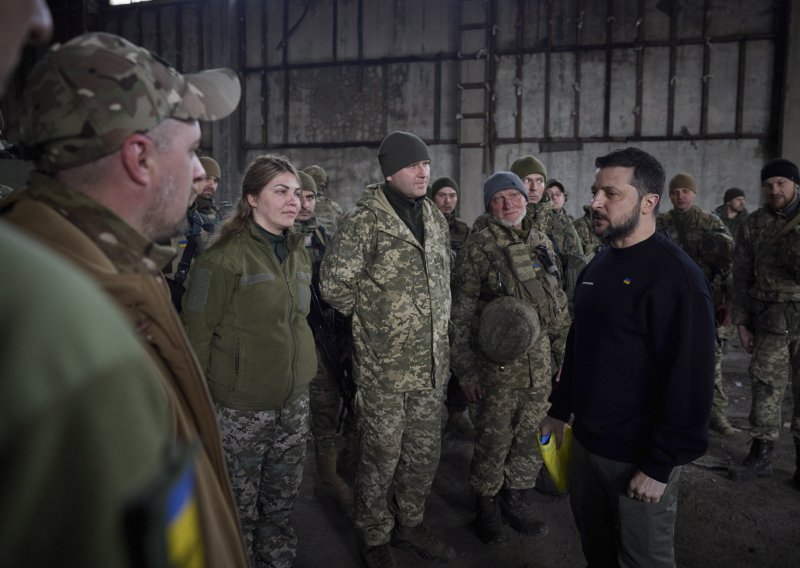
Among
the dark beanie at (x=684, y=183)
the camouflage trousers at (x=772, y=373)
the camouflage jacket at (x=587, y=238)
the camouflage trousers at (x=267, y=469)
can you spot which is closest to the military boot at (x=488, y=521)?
the camouflage trousers at (x=267, y=469)

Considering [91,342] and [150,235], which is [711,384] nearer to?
[150,235]

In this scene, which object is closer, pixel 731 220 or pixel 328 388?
pixel 328 388

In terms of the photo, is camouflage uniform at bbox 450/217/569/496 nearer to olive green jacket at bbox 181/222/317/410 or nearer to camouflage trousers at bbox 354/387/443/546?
camouflage trousers at bbox 354/387/443/546

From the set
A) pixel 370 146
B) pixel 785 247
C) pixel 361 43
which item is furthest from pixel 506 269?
pixel 361 43

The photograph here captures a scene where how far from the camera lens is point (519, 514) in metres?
3.51

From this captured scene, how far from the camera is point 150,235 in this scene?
3.76 feet

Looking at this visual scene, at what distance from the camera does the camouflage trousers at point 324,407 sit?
3.95 metres

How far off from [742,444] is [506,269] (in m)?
2.96

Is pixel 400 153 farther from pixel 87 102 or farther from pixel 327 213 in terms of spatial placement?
pixel 327 213

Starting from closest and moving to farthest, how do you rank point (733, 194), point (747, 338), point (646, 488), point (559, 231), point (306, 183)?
point (646, 488), point (747, 338), point (306, 183), point (559, 231), point (733, 194)

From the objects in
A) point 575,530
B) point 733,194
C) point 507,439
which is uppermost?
point 733,194

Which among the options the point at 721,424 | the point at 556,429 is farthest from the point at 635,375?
the point at 721,424

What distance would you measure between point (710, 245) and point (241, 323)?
15.4ft

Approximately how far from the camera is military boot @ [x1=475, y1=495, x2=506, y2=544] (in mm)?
3320
